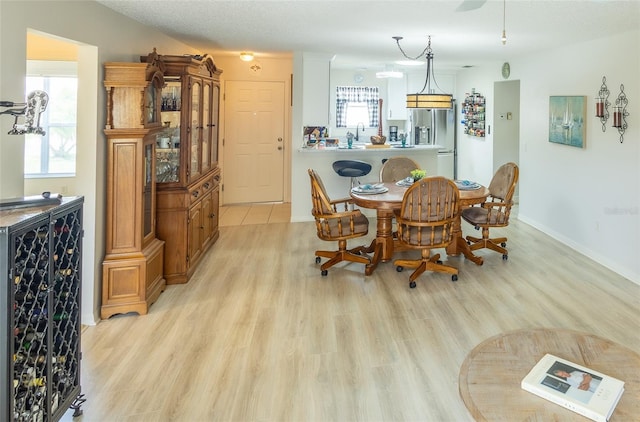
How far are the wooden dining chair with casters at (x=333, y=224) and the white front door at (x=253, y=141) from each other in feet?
11.5

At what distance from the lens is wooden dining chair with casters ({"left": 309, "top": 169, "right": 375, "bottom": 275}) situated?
13.6 ft

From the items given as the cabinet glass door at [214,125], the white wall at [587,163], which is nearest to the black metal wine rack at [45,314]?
the cabinet glass door at [214,125]

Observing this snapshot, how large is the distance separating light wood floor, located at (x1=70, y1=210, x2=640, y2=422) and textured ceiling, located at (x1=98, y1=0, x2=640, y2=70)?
2.22 metres

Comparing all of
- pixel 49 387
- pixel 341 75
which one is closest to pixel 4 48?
pixel 49 387

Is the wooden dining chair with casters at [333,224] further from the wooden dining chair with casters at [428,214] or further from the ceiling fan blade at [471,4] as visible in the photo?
the ceiling fan blade at [471,4]

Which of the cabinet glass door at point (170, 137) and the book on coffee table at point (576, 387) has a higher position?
the cabinet glass door at point (170, 137)

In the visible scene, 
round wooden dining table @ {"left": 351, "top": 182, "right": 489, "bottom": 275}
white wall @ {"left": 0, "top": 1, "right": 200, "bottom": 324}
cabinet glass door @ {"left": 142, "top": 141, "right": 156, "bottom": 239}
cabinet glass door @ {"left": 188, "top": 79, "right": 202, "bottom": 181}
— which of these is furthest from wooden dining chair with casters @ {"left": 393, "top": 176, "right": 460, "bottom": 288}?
white wall @ {"left": 0, "top": 1, "right": 200, "bottom": 324}

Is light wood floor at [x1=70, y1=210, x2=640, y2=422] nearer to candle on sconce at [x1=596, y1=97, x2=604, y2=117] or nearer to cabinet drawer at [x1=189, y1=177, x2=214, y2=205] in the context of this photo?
cabinet drawer at [x1=189, y1=177, x2=214, y2=205]

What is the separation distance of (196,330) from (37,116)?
1820 millimetres

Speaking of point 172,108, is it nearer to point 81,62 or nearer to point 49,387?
point 81,62

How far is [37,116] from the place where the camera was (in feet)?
6.26

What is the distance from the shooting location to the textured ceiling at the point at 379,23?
11.1 ft

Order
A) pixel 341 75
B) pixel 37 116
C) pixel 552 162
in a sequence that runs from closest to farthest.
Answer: pixel 37 116
pixel 552 162
pixel 341 75

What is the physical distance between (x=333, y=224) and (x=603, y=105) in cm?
312
